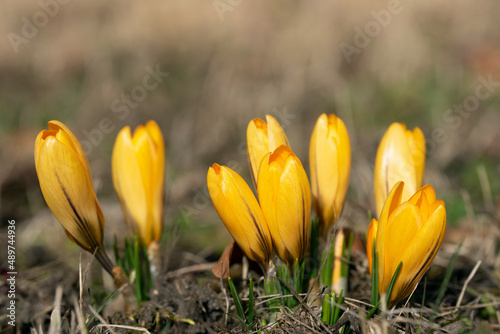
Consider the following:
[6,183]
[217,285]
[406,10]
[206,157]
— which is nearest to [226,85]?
[206,157]

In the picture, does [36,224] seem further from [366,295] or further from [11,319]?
[366,295]

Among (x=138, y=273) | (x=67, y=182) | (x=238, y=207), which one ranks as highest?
(x=67, y=182)

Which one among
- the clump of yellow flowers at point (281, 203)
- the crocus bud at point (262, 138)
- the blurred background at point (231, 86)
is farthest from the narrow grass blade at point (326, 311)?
the blurred background at point (231, 86)

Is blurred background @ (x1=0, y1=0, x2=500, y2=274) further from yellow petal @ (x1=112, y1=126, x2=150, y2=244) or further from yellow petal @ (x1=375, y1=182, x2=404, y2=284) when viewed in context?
yellow petal @ (x1=375, y1=182, x2=404, y2=284)

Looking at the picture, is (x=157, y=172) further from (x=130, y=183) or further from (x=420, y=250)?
(x=420, y=250)

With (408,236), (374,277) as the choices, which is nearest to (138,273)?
(374,277)

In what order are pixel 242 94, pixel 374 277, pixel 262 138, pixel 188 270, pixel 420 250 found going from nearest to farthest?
pixel 420 250 → pixel 374 277 → pixel 262 138 → pixel 188 270 → pixel 242 94
